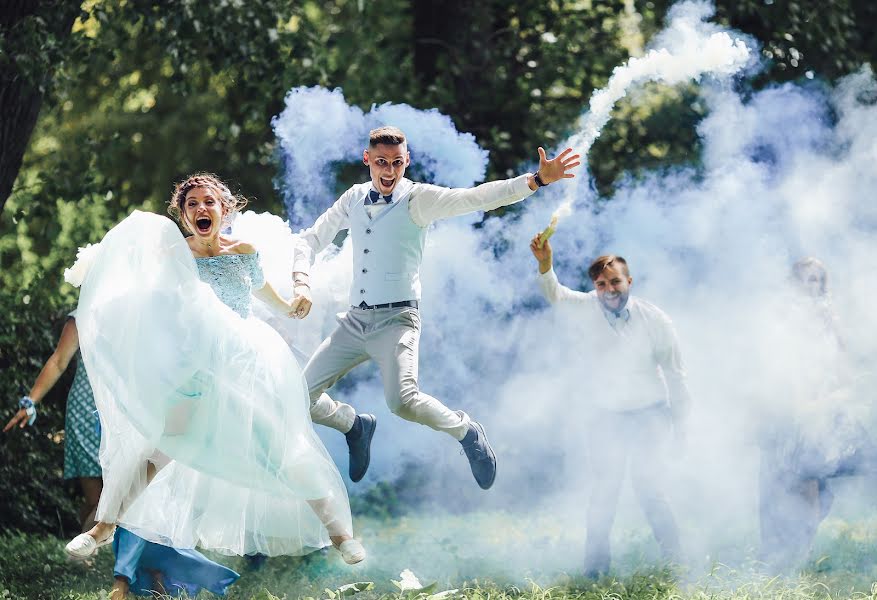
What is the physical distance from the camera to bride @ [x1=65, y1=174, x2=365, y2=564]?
5848mm

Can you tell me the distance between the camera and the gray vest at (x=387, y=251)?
6539mm

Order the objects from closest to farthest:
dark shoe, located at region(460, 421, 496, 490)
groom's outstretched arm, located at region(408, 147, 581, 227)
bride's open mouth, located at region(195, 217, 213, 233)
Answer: groom's outstretched arm, located at region(408, 147, 581, 227) → bride's open mouth, located at region(195, 217, 213, 233) → dark shoe, located at region(460, 421, 496, 490)

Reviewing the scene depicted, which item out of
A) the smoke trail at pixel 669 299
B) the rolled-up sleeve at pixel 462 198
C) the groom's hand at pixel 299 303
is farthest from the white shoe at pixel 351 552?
the smoke trail at pixel 669 299

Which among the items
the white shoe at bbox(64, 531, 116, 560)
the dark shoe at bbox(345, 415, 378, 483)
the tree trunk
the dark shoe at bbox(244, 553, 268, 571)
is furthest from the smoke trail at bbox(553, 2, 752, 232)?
the tree trunk

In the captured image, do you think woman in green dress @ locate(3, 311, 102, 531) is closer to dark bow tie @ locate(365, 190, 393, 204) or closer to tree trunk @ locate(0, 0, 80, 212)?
tree trunk @ locate(0, 0, 80, 212)

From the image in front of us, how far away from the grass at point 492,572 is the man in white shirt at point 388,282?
87 cm

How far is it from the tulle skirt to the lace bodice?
161mm

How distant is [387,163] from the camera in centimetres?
648

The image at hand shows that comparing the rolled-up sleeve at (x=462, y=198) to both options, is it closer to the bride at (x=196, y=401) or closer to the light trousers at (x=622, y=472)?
the bride at (x=196, y=401)

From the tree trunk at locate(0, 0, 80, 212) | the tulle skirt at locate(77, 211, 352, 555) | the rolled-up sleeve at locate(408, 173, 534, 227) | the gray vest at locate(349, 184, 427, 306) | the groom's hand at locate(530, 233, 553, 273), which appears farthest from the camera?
the tree trunk at locate(0, 0, 80, 212)

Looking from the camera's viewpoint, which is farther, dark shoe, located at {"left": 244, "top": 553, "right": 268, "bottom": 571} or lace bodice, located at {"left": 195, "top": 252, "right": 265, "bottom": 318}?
dark shoe, located at {"left": 244, "top": 553, "right": 268, "bottom": 571}

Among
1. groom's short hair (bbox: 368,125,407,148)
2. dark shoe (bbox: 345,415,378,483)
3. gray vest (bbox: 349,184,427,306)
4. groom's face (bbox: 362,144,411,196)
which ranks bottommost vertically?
dark shoe (bbox: 345,415,378,483)

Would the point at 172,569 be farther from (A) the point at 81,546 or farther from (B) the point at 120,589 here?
(A) the point at 81,546

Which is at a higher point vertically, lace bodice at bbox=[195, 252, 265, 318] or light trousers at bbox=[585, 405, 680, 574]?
lace bodice at bbox=[195, 252, 265, 318]
